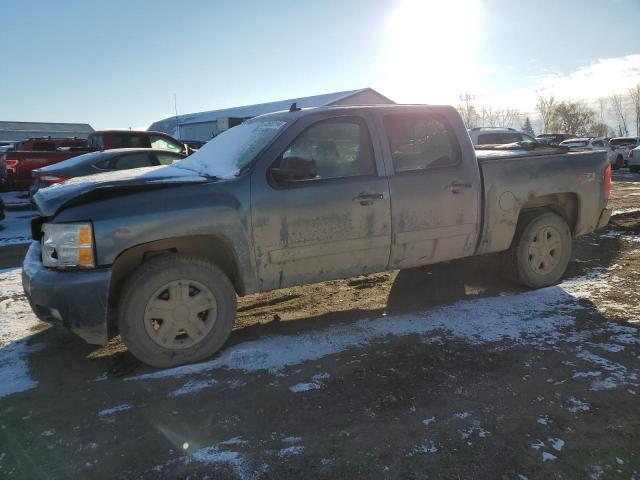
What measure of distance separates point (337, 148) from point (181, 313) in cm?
182

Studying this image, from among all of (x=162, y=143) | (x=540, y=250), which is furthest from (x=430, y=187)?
(x=162, y=143)

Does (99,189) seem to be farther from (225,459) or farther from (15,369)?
(225,459)

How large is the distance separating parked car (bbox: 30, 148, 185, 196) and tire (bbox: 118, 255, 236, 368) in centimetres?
483

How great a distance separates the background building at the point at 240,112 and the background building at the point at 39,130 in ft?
78.7

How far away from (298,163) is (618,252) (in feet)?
16.5

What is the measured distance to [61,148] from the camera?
13.5 metres

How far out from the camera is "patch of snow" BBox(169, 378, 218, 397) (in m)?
3.11

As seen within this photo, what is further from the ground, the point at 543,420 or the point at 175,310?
the point at 175,310

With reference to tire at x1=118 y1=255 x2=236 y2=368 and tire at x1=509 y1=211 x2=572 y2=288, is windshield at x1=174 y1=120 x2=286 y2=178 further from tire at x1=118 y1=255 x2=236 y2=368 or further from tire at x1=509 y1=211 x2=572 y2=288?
tire at x1=509 y1=211 x2=572 y2=288

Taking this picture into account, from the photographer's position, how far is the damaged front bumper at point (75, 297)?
10.3ft

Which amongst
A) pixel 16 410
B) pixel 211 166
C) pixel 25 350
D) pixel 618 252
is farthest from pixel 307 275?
pixel 618 252

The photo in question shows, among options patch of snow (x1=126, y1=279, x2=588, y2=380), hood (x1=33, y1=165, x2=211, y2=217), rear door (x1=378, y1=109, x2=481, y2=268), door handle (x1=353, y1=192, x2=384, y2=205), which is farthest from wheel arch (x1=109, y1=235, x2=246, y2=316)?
rear door (x1=378, y1=109, x2=481, y2=268)

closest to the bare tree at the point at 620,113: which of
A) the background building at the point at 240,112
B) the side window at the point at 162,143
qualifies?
the background building at the point at 240,112

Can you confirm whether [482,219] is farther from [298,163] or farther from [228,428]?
[228,428]
